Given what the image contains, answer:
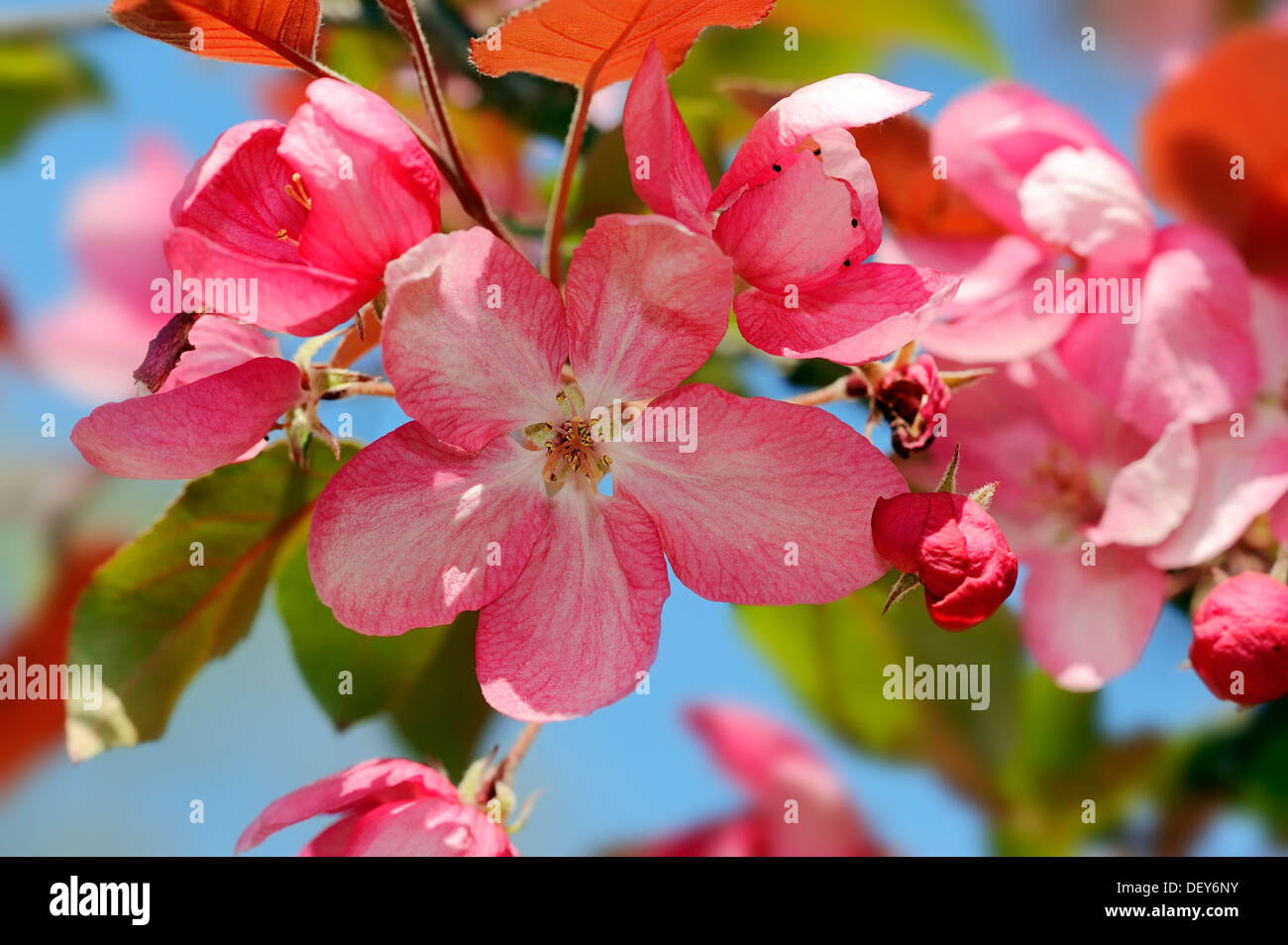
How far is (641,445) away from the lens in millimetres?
358

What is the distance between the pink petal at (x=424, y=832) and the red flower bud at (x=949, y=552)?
16 cm

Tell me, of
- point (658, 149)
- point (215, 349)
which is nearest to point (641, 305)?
point (658, 149)

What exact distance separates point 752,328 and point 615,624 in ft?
0.34

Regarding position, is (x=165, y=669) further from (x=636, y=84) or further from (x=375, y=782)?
(x=636, y=84)

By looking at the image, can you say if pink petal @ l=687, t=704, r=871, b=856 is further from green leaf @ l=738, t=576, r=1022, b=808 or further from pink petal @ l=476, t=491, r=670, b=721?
pink petal @ l=476, t=491, r=670, b=721

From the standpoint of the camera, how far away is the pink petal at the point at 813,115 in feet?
1.01

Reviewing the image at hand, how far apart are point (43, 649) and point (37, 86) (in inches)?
17.5

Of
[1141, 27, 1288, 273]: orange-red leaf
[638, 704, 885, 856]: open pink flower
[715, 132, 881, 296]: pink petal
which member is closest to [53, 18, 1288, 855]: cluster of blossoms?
[715, 132, 881, 296]: pink petal

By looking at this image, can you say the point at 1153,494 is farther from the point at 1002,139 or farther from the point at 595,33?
the point at 595,33

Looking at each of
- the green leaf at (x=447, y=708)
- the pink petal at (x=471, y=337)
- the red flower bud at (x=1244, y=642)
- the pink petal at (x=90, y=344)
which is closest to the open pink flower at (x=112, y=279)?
the pink petal at (x=90, y=344)

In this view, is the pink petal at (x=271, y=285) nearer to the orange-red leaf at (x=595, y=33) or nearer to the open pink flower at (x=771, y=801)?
the orange-red leaf at (x=595, y=33)

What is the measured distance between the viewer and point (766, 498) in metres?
0.34
